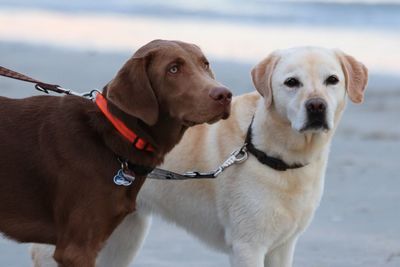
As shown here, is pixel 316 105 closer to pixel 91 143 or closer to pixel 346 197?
pixel 91 143

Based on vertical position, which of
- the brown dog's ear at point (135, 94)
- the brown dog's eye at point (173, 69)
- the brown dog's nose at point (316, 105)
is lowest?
the brown dog's nose at point (316, 105)

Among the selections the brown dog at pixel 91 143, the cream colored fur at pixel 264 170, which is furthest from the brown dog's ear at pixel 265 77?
the brown dog at pixel 91 143

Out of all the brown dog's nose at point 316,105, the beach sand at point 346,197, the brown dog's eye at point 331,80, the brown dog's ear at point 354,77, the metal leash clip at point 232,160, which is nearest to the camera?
the brown dog's nose at point 316,105

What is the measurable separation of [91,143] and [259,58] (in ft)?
31.5

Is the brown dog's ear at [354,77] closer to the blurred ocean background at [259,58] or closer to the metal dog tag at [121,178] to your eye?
the metal dog tag at [121,178]

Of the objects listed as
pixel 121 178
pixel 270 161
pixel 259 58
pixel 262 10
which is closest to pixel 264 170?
pixel 270 161

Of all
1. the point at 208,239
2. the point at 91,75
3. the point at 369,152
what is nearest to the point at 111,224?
the point at 208,239

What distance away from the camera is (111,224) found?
4.89 m

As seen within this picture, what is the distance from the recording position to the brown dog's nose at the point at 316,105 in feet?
17.2

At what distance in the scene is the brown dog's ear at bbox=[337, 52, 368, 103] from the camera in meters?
5.49

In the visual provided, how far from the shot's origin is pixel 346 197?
8.09m

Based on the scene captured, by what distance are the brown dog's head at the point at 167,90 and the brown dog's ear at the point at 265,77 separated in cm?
72

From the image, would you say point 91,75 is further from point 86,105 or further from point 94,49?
point 86,105

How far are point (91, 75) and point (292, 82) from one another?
25.4ft
